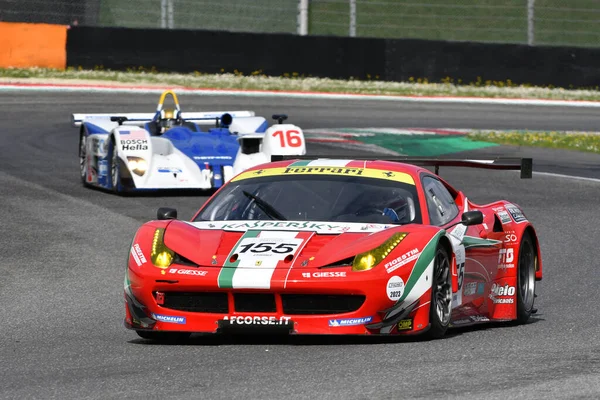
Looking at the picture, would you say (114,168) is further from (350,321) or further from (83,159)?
(350,321)

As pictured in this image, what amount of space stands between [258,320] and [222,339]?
1.71 ft

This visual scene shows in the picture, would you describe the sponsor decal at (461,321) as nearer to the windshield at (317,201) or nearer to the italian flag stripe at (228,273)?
the windshield at (317,201)

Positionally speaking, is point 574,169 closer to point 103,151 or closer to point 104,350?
point 103,151

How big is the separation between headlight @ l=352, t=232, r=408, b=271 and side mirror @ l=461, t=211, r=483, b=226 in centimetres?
96

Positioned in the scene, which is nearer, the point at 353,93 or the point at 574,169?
the point at 574,169

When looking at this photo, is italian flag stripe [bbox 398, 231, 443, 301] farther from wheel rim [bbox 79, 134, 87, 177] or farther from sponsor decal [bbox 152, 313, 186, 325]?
wheel rim [bbox 79, 134, 87, 177]

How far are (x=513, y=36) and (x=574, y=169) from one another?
34.4ft

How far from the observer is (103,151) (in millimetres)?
15469

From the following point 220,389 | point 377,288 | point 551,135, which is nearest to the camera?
point 220,389

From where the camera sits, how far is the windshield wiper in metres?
7.75

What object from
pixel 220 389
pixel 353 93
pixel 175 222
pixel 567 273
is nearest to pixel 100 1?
pixel 353 93

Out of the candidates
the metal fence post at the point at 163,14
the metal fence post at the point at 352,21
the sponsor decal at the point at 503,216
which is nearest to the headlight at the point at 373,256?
the sponsor decal at the point at 503,216

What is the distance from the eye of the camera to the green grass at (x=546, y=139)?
20.5m

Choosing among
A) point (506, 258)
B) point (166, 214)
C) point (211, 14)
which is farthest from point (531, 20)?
point (166, 214)
